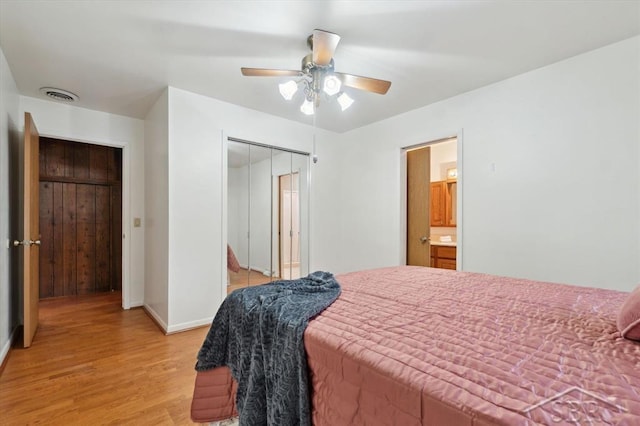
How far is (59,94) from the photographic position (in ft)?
10.5

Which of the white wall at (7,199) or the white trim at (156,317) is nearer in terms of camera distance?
the white wall at (7,199)

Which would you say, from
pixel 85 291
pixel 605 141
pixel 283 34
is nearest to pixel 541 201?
pixel 605 141

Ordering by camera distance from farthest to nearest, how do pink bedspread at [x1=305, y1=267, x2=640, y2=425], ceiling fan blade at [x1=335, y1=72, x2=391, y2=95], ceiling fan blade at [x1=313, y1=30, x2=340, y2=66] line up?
1. ceiling fan blade at [x1=335, y1=72, x2=391, y2=95]
2. ceiling fan blade at [x1=313, y1=30, x2=340, y2=66]
3. pink bedspread at [x1=305, y1=267, x2=640, y2=425]

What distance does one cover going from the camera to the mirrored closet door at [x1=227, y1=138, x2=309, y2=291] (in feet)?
12.0

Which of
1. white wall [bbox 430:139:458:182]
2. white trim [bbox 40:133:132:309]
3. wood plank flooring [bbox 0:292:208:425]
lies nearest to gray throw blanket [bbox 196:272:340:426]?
wood plank flooring [bbox 0:292:208:425]

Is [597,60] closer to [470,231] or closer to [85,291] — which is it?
[470,231]

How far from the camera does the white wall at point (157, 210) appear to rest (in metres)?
3.14

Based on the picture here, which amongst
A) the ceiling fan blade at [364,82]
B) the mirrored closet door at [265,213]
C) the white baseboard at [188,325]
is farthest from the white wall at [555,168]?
the white baseboard at [188,325]

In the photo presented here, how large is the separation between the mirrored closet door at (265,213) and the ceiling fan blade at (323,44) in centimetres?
183

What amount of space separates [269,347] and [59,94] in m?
3.70

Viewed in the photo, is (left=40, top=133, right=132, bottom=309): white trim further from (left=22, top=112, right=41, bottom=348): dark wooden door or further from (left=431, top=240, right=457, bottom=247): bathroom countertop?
(left=431, top=240, right=457, bottom=247): bathroom countertop

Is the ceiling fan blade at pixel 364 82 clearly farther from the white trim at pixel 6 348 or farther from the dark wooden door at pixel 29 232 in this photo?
the white trim at pixel 6 348

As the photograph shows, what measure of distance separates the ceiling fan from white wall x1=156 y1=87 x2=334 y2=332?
1.39 meters

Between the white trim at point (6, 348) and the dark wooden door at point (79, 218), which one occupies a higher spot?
the dark wooden door at point (79, 218)
